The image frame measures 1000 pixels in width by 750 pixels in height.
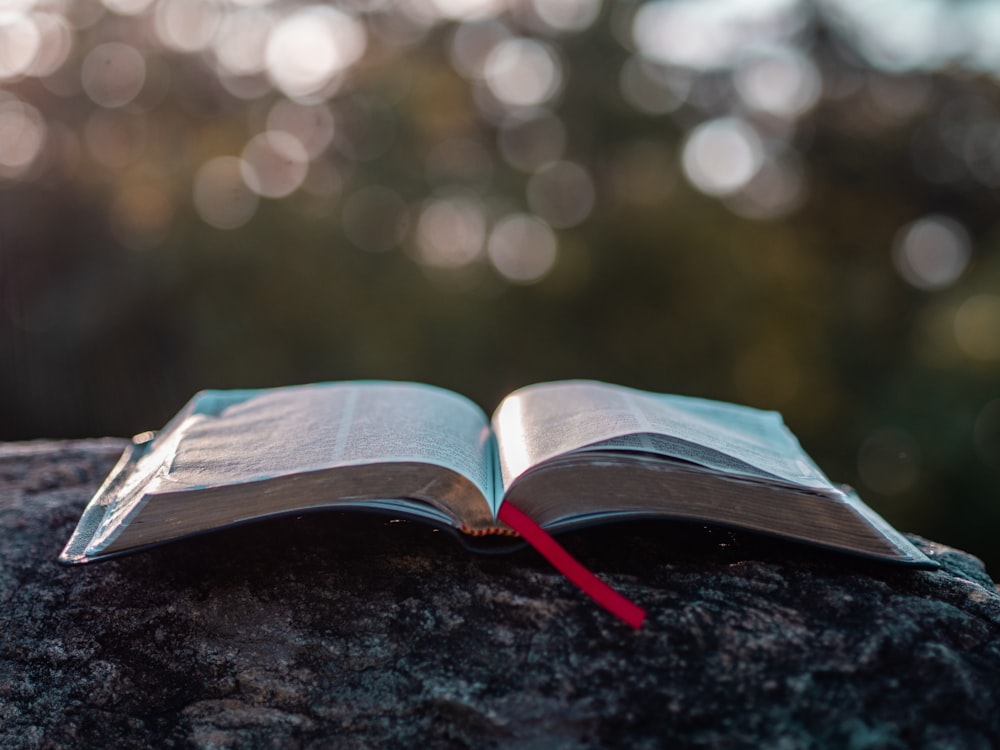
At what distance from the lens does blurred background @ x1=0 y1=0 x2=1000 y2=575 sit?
23.0 ft

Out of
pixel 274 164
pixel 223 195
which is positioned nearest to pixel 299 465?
pixel 223 195

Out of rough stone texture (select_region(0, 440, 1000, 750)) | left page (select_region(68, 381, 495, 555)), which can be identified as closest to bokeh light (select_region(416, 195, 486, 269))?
left page (select_region(68, 381, 495, 555))

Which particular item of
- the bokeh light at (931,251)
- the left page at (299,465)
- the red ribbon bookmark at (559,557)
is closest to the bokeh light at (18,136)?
the left page at (299,465)

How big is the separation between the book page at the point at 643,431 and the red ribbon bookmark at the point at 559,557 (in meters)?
0.04

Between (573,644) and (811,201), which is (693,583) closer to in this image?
(573,644)

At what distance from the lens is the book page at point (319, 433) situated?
1.06 metres

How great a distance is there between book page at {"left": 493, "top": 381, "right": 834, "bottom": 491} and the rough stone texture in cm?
14

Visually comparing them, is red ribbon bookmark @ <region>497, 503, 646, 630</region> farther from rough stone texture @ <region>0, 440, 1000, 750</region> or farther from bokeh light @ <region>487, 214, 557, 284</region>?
bokeh light @ <region>487, 214, 557, 284</region>

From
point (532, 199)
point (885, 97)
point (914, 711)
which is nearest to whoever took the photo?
point (914, 711)

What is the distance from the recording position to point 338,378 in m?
7.60

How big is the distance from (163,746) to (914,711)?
2.78 ft

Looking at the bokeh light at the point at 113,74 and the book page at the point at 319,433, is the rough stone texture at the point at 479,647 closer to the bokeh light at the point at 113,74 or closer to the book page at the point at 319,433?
the book page at the point at 319,433

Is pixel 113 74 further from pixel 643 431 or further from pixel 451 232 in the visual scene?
pixel 643 431

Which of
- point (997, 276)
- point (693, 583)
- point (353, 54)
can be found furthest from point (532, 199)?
point (693, 583)
